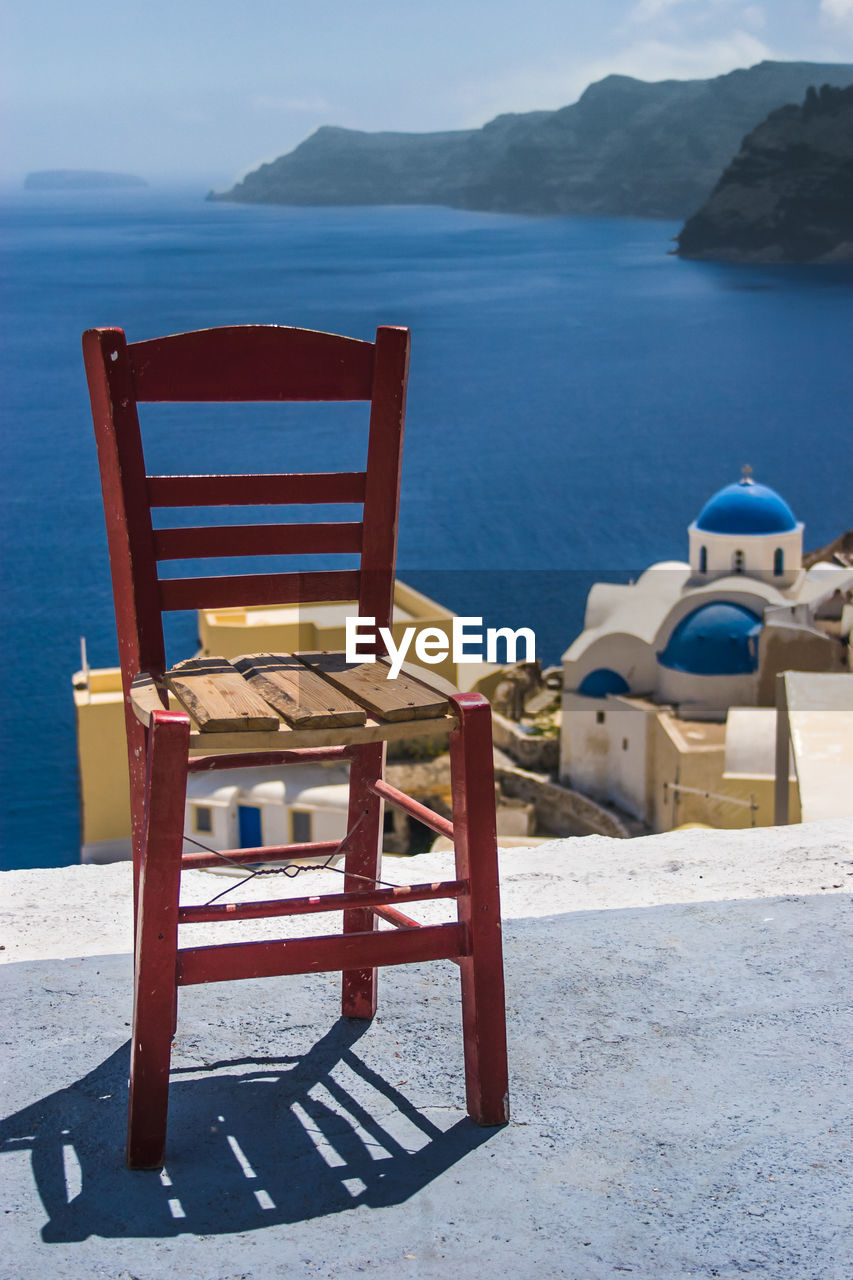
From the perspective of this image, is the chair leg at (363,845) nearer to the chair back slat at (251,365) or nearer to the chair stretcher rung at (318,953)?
the chair stretcher rung at (318,953)

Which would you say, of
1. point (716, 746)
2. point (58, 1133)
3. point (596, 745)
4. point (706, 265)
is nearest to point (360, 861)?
point (58, 1133)

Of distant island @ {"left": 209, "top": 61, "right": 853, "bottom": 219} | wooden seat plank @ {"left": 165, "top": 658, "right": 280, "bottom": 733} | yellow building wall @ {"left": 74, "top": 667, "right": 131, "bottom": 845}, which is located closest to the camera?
wooden seat plank @ {"left": 165, "top": 658, "right": 280, "bottom": 733}

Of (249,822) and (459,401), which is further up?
(459,401)

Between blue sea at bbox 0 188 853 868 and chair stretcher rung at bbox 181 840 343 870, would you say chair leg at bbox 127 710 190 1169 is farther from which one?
blue sea at bbox 0 188 853 868

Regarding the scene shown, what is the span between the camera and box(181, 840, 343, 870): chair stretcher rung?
195cm

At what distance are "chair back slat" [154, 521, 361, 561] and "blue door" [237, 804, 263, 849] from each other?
59.8ft

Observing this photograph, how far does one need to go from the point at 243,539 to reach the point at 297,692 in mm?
322

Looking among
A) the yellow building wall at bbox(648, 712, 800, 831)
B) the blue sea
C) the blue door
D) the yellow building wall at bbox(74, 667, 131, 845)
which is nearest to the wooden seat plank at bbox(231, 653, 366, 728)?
the yellow building wall at bbox(648, 712, 800, 831)

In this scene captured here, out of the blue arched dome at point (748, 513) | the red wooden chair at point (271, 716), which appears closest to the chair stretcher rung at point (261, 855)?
the red wooden chair at point (271, 716)

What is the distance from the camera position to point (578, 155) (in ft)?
278

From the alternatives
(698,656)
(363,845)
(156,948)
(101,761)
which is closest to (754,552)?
(698,656)

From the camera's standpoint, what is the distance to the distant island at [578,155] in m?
78.7

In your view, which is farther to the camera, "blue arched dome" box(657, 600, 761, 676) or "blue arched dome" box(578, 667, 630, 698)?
"blue arched dome" box(578, 667, 630, 698)

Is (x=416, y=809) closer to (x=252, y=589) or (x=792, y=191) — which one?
(x=252, y=589)
